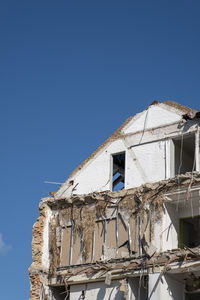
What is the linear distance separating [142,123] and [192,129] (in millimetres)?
2899

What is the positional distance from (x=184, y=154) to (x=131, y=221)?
4.12 metres

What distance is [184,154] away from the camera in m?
29.2

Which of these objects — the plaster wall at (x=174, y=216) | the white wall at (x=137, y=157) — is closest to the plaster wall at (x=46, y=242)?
the white wall at (x=137, y=157)

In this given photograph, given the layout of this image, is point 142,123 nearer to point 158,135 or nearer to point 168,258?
point 158,135

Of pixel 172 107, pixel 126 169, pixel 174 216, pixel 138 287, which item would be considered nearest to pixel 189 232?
pixel 174 216

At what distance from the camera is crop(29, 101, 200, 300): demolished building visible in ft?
87.4

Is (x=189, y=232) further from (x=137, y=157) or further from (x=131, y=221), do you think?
(x=137, y=157)

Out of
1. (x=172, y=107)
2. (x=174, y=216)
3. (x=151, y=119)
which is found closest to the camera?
(x=174, y=216)

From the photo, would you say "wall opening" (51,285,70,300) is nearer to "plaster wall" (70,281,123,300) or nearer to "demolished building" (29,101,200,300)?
"demolished building" (29,101,200,300)

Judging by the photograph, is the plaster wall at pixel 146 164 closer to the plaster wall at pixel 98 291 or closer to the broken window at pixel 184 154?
the broken window at pixel 184 154

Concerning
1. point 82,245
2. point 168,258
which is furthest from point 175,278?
point 82,245

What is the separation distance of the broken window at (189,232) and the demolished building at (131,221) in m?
0.05

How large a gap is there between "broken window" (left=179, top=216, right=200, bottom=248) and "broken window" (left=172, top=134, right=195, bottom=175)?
2.25m

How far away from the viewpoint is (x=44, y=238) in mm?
30250
